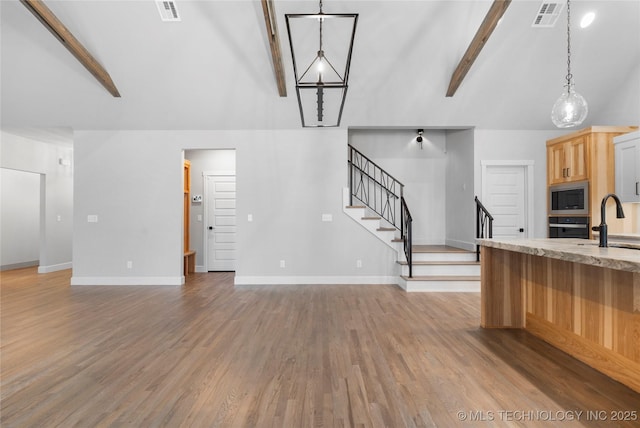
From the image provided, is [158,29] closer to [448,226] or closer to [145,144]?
[145,144]

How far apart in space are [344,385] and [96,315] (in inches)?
147

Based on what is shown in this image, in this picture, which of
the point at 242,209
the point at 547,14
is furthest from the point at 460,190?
the point at 242,209

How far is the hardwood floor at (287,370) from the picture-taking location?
2219 mm

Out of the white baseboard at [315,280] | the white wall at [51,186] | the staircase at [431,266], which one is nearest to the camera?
the staircase at [431,266]

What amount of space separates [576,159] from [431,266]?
3.14 m

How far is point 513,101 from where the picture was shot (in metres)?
6.30

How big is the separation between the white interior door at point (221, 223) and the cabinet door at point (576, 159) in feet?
22.9

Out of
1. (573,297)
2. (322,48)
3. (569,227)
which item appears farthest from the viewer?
(569,227)

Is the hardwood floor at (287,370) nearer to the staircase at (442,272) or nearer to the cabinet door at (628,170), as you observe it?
the staircase at (442,272)

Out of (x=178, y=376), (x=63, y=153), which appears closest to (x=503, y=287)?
(x=178, y=376)

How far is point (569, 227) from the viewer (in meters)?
6.13

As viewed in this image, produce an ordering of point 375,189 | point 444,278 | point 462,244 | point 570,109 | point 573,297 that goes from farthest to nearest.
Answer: point 375,189
point 462,244
point 444,278
point 570,109
point 573,297

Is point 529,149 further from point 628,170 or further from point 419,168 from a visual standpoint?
point 419,168

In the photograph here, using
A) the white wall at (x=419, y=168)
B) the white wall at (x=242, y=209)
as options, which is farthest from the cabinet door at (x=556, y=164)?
the white wall at (x=242, y=209)
